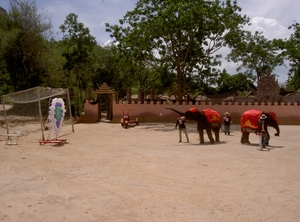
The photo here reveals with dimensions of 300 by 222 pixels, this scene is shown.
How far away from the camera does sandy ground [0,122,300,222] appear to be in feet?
18.0

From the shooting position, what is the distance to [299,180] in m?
7.47

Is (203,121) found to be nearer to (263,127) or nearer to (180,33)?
(263,127)

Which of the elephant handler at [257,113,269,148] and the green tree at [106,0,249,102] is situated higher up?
the green tree at [106,0,249,102]

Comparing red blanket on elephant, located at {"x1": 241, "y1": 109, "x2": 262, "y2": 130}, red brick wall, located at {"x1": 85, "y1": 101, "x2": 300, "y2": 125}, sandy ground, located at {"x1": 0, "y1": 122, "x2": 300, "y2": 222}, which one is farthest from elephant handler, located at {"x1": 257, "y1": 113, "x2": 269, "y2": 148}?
red brick wall, located at {"x1": 85, "y1": 101, "x2": 300, "y2": 125}

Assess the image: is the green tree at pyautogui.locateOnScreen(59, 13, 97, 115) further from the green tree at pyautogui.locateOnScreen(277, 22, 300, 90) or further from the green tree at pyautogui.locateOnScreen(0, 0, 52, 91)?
the green tree at pyautogui.locateOnScreen(277, 22, 300, 90)

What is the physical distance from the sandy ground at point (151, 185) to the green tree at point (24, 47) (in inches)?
702

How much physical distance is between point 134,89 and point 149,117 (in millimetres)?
22683

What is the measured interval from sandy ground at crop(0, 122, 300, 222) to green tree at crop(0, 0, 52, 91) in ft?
58.5

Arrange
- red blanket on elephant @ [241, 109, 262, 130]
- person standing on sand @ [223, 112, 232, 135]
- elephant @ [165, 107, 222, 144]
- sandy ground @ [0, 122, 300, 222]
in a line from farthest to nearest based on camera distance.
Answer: person standing on sand @ [223, 112, 232, 135] < elephant @ [165, 107, 222, 144] < red blanket on elephant @ [241, 109, 262, 130] < sandy ground @ [0, 122, 300, 222]

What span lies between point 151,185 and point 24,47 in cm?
2412

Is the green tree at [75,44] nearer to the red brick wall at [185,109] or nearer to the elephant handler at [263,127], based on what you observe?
the red brick wall at [185,109]

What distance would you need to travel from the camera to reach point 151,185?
23.6 ft

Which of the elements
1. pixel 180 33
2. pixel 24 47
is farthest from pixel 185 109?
pixel 24 47

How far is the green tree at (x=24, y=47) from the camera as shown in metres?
27.8
